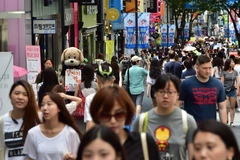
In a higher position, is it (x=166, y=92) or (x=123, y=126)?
(x=166, y=92)

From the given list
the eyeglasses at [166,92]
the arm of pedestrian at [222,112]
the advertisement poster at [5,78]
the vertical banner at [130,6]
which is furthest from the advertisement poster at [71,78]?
the vertical banner at [130,6]

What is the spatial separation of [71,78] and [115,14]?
26140 millimetres

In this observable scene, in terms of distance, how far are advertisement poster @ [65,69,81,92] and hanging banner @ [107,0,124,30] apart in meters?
25.8

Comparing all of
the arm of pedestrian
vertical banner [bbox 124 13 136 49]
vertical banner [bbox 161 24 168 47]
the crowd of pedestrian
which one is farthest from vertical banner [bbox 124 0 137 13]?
the arm of pedestrian

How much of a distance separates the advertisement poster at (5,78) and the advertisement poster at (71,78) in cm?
297

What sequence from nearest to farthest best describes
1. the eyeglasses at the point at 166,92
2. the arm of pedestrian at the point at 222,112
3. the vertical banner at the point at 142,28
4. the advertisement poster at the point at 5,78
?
1. the eyeglasses at the point at 166,92
2. the arm of pedestrian at the point at 222,112
3. the advertisement poster at the point at 5,78
4. the vertical banner at the point at 142,28

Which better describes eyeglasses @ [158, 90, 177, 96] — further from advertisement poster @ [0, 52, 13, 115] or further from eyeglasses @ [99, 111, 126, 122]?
advertisement poster @ [0, 52, 13, 115]

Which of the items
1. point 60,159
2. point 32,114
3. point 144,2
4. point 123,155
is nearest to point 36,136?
point 60,159

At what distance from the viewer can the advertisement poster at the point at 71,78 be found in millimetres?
14797

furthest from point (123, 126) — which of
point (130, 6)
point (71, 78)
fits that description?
point (130, 6)

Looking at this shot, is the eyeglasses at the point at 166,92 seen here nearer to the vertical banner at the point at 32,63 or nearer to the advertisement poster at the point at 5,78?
the advertisement poster at the point at 5,78

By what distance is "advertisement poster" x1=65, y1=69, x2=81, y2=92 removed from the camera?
583 inches

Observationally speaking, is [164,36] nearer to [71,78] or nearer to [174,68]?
[174,68]

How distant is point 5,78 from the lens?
11.9 meters
